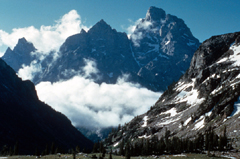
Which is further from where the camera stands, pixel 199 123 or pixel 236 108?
pixel 199 123

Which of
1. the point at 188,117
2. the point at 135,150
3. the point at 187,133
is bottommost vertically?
the point at 135,150

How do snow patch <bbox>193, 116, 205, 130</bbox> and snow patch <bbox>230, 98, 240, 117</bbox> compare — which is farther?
snow patch <bbox>193, 116, 205, 130</bbox>

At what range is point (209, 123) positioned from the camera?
137250 millimetres

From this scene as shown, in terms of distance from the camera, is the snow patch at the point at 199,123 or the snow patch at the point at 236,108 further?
the snow patch at the point at 199,123

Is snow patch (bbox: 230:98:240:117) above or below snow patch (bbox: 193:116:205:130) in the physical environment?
above

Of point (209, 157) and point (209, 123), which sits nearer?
point (209, 157)

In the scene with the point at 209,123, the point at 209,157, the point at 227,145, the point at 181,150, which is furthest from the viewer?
the point at 209,123

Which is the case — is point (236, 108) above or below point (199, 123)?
above

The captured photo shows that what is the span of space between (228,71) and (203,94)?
91.9 ft

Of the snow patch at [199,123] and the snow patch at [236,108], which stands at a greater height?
the snow patch at [236,108]

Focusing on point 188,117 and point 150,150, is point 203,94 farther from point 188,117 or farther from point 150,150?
point 150,150

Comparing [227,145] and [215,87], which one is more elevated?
[215,87]

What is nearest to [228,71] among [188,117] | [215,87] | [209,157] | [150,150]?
[215,87]

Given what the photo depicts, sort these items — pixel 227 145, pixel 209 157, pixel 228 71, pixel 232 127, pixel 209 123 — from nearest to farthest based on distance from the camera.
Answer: pixel 209 157
pixel 227 145
pixel 232 127
pixel 209 123
pixel 228 71
